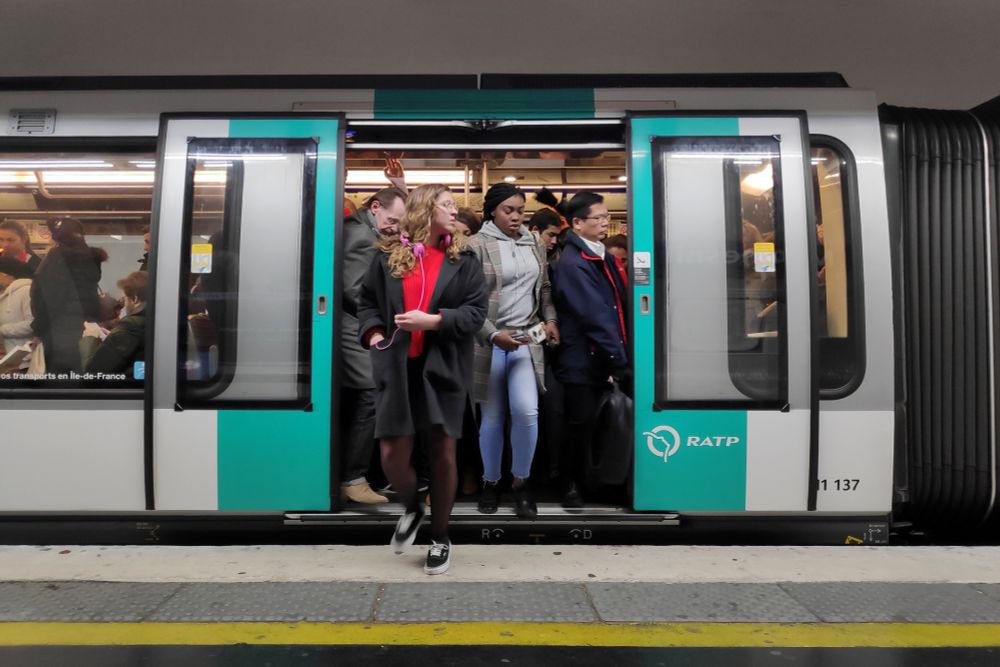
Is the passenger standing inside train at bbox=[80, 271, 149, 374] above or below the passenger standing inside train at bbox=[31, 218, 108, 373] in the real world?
below

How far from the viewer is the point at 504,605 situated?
2793 mm

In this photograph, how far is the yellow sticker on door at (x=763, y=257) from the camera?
366cm

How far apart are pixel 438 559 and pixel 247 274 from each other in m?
1.74

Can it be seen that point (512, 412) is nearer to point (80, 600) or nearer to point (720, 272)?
point (720, 272)

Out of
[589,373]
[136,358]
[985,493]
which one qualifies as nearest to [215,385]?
[136,358]

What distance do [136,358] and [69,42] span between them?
2.77m

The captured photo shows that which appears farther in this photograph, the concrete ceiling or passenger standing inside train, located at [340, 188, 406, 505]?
the concrete ceiling

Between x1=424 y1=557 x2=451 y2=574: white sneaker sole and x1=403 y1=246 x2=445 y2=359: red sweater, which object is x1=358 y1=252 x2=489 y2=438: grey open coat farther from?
x1=424 y1=557 x2=451 y2=574: white sneaker sole

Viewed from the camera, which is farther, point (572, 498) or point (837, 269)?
point (572, 498)

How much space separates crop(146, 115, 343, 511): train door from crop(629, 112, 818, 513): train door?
5.34ft

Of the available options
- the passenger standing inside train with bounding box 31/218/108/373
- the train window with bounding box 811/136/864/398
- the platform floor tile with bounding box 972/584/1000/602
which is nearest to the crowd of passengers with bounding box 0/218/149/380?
the passenger standing inside train with bounding box 31/218/108/373

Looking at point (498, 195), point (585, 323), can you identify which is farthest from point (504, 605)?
point (498, 195)

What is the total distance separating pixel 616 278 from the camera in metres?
3.95

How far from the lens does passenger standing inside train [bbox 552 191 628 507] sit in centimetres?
377
